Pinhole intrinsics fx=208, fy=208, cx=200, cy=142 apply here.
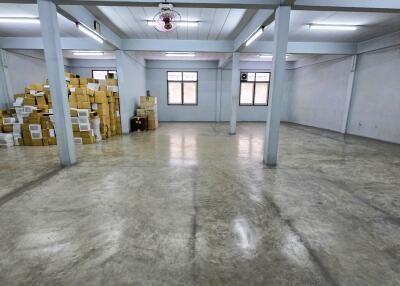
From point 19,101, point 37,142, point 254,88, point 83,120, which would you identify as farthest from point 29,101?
point 254,88

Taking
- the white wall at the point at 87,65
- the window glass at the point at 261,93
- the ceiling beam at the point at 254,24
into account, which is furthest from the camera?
the window glass at the point at 261,93

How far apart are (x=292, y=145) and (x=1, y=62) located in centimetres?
931

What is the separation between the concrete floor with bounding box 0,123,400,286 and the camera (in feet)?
5.12

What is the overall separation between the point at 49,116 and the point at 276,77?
5488mm

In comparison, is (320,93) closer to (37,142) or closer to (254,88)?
(254,88)

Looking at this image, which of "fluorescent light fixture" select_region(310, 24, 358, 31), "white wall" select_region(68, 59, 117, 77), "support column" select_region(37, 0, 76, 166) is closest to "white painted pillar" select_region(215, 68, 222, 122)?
"white wall" select_region(68, 59, 117, 77)

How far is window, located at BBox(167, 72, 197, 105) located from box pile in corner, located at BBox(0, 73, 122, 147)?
14.7ft

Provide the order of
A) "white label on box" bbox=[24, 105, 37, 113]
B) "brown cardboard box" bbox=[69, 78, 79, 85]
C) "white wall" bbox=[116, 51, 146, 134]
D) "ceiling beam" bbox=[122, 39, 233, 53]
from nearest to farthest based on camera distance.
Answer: "white label on box" bbox=[24, 105, 37, 113]
"brown cardboard box" bbox=[69, 78, 79, 85]
"ceiling beam" bbox=[122, 39, 233, 53]
"white wall" bbox=[116, 51, 146, 134]

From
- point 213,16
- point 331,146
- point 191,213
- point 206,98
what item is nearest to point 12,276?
point 191,213

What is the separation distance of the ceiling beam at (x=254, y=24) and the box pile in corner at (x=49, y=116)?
4.27 meters

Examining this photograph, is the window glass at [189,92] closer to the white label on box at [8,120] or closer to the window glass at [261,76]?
the window glass at [261,76]

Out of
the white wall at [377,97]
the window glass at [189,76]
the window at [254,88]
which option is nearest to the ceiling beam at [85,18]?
the window glass at [189,76]

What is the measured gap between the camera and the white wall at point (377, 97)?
19.7ft

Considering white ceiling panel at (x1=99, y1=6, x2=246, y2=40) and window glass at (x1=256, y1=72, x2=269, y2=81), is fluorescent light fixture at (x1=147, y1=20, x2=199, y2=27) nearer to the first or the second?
white ceiling panel at (x1=99, y1=6, x2=246, y2=40)
